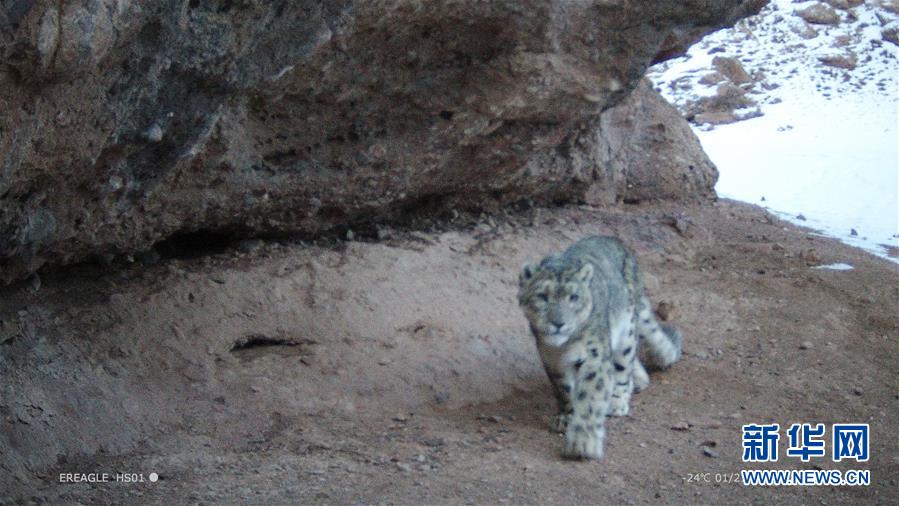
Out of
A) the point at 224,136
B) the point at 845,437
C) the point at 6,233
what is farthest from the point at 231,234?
the point at 845,437

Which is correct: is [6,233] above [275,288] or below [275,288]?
above

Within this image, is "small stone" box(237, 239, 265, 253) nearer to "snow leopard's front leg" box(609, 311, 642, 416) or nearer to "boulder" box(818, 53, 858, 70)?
"snow leopard's front leg" box(609, 311, 642, 416)

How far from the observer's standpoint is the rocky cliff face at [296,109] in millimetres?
4844

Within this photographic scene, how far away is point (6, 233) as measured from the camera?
5.47 metres

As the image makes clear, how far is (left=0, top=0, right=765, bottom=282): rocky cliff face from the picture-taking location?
4.84 metres

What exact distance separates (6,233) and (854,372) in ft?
17.4

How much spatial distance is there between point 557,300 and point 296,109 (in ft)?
7.19

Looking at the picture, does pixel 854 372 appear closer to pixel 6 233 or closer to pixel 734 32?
pixel 6 233

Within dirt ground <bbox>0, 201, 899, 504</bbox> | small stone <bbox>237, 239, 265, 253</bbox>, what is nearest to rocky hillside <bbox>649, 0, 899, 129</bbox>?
dirt ground <bbox>0, 201, 899, 504</bbox>

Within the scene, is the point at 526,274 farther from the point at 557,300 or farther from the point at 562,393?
the point at 562,393

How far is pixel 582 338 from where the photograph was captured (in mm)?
6348

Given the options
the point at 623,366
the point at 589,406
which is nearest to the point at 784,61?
the point at 623,366

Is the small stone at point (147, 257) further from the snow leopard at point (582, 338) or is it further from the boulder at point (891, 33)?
the boulder at point (891, 33)

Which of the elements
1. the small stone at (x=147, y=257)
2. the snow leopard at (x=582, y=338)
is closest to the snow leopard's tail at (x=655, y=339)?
the snow leopard at (x=582, y=338)
